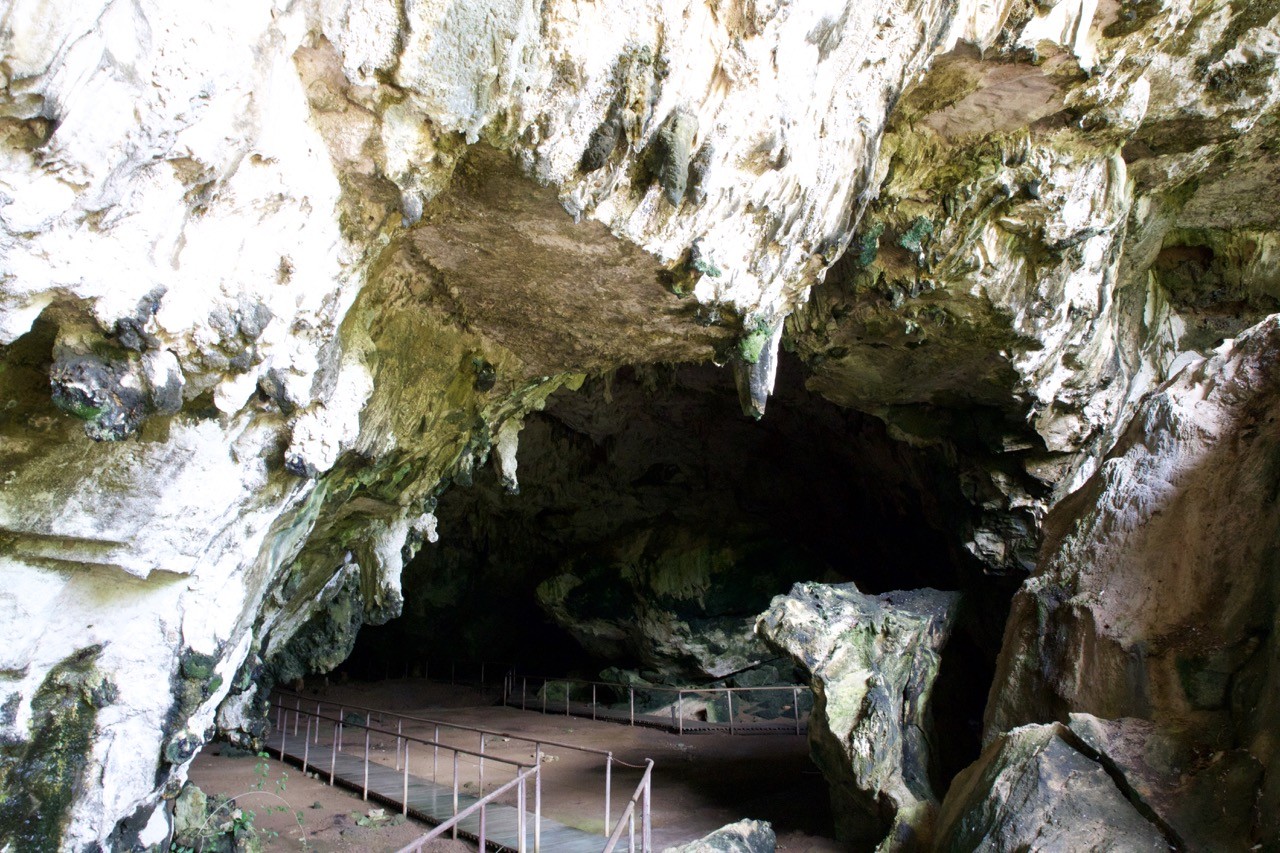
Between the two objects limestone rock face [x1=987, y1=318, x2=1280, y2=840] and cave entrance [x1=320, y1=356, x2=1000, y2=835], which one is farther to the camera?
cave entrance [x1=320, y1=356, x2=1000, y2=835]

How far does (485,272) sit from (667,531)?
11.1 meters

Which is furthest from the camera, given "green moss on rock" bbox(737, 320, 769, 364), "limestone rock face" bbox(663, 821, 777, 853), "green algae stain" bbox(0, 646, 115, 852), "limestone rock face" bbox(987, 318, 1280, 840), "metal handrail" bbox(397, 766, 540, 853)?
"limestone rock face" bbox(663, 821, 777, 853)

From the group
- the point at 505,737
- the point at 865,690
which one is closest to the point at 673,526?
the point at 505,737

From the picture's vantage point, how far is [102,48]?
251cm

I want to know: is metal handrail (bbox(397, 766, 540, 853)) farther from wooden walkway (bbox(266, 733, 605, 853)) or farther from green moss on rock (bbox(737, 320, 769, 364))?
green moss on rock (bbox(737, 320, 769, 364))

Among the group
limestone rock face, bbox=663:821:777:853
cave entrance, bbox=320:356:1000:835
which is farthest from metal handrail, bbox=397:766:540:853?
cave entrance, bbox=320:356:1000:835

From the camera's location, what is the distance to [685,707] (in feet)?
47.1

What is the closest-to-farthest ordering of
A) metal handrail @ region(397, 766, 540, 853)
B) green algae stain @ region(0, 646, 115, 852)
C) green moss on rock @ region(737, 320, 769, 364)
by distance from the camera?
1. green algae stain @ region(0, 646, 115, 852)
2. metal handrail @ region(397, 766, 540, 853)
3. green moss on rock @ region(737, 320, 769, 364)

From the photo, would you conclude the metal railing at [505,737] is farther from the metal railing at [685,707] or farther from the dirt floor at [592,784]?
the metal railing at [685,707]

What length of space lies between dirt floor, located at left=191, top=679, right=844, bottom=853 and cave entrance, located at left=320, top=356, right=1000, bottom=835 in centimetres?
78

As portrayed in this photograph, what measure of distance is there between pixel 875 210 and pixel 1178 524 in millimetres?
3152

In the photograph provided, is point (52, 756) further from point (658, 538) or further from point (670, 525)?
point (670, 525)

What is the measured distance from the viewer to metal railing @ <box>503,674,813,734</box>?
13000mm

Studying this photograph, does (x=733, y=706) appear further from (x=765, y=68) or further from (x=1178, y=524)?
(x=765, y=68)
